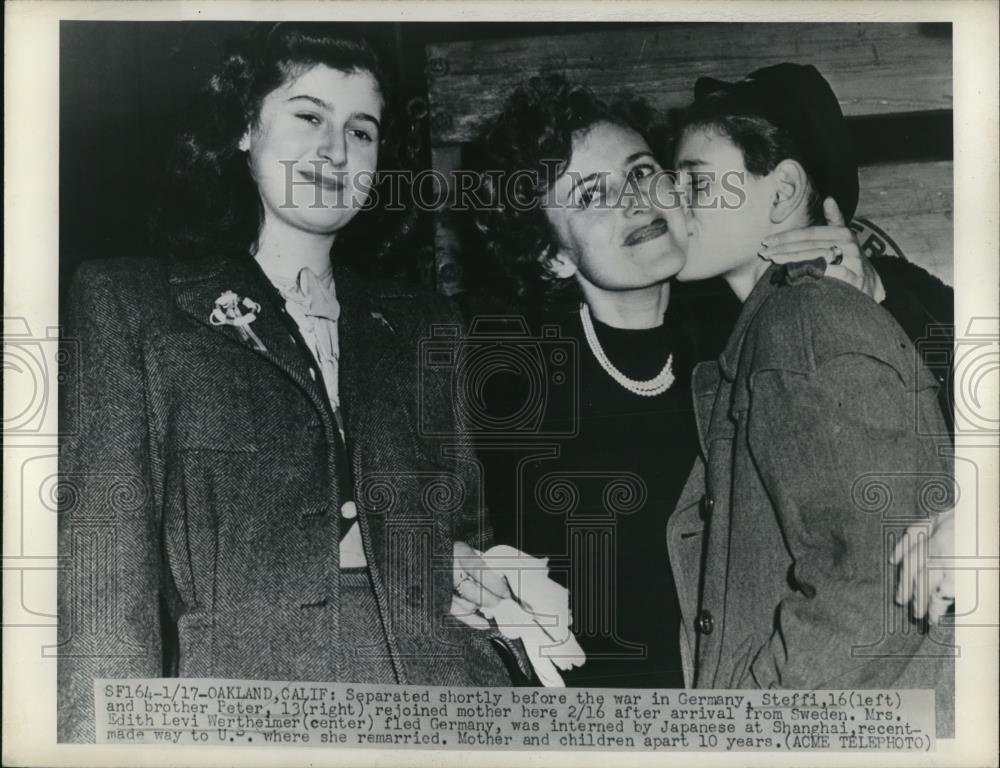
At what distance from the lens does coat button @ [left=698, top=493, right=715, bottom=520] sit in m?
3.62

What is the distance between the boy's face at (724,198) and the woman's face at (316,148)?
3.30ft

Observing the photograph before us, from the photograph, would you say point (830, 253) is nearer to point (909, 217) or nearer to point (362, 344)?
point (909, 217)

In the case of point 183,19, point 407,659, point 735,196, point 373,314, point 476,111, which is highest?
point 183,19

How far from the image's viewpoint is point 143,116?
149 inches

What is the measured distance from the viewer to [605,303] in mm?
3762

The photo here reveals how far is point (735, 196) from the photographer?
3.72 m

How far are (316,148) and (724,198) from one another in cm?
129

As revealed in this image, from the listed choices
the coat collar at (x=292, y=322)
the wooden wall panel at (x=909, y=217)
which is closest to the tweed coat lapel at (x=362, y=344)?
the coat collar at (x=292, y=322)

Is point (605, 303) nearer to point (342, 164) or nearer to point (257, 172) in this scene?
point (342, 164)

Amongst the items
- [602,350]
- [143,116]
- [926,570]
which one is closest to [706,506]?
[602,350]

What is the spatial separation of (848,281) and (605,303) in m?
0.76

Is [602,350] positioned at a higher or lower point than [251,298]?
lower

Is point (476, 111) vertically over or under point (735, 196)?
over

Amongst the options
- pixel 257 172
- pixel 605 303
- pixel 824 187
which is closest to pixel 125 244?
pixel 257 172
